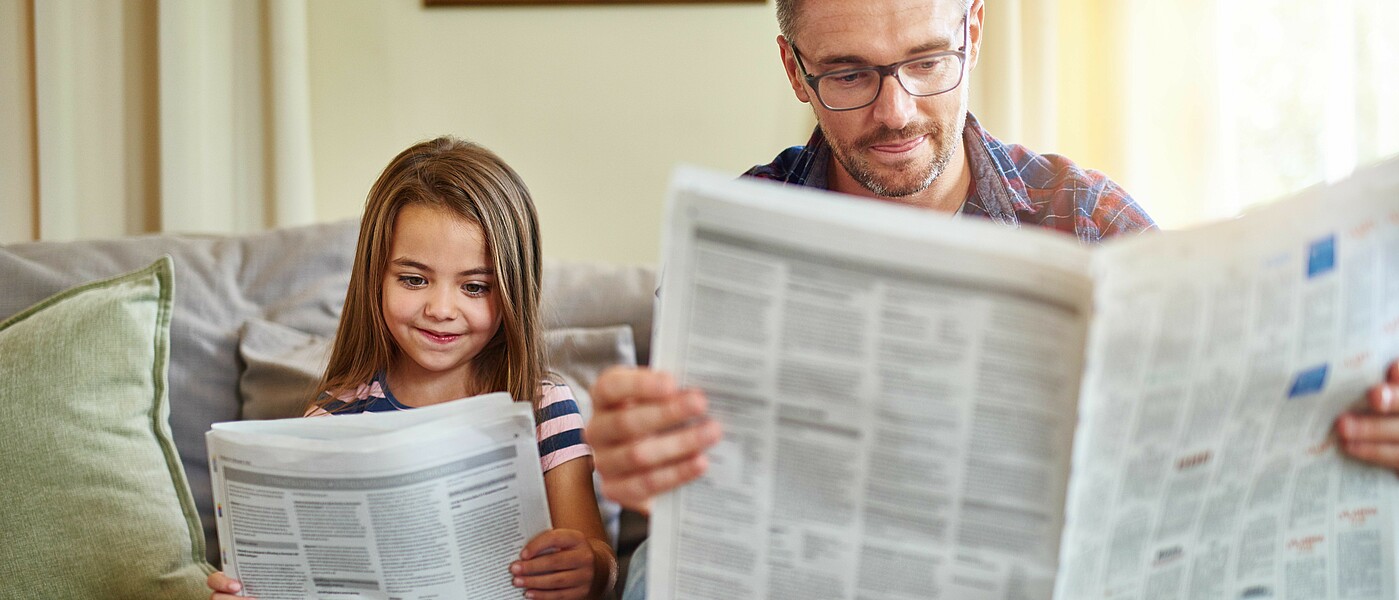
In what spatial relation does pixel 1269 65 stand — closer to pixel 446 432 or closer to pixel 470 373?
pixel 470 373

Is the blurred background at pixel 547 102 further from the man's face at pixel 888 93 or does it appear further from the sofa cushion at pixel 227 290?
the man's face at pixel 888 93

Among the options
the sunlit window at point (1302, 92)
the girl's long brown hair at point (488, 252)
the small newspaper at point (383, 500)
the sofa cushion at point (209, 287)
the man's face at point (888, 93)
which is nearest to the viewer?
the small newspaper at point (383, 500)

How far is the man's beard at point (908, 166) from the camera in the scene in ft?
3.61

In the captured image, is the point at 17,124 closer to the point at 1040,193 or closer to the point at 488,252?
the point at 488,252

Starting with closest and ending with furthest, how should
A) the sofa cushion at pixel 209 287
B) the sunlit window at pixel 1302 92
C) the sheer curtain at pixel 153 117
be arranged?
the sofa cushion at pixel 209 287
the sunlit window at pixel 1302 92
the sheer curtain at pixel 153 117

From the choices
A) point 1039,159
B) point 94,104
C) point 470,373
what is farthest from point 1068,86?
point 94,104

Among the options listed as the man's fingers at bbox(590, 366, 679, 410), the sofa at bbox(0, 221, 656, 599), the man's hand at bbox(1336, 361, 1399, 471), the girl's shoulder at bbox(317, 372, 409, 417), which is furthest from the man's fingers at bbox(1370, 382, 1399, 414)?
the girl's shoulder at bbox(317, 372, 409, 417)

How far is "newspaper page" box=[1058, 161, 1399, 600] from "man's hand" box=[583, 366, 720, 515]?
0.25 meters

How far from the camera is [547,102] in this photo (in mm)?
1918

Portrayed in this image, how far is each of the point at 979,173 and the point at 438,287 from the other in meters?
0.64

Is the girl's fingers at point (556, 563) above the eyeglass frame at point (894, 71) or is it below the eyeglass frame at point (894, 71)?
below

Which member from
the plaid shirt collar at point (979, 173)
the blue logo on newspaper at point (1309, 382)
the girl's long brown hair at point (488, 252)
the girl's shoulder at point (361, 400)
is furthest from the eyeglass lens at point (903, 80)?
the girl's shoulder at point (361, 400)

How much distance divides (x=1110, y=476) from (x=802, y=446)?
0.66 ft

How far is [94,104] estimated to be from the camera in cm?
188
